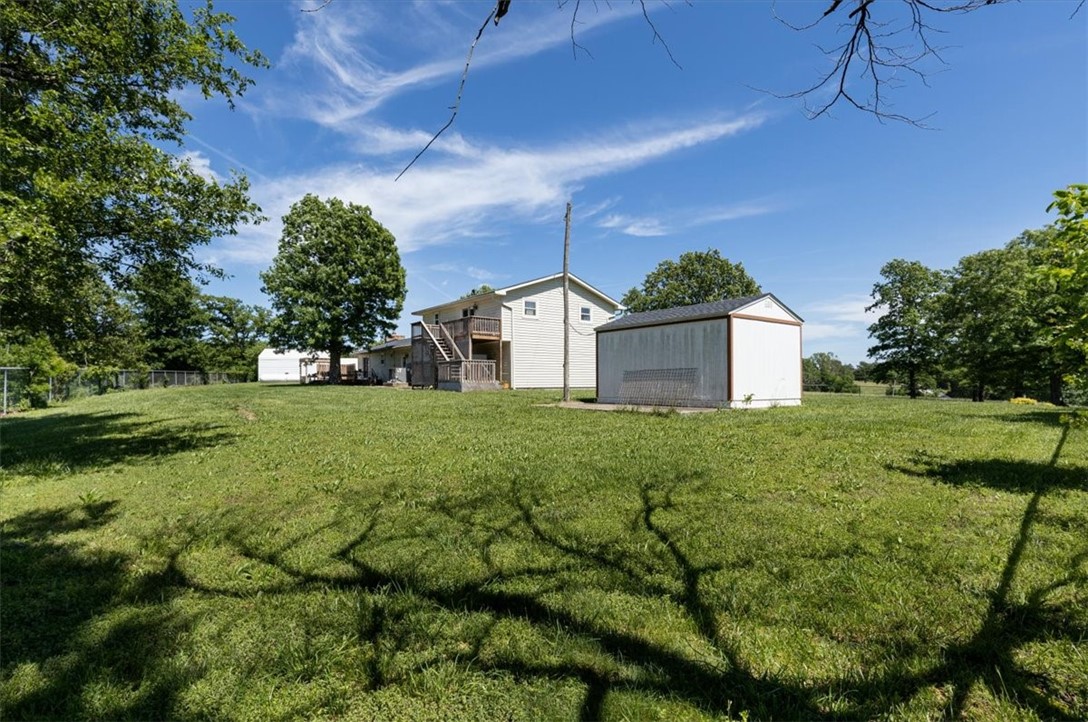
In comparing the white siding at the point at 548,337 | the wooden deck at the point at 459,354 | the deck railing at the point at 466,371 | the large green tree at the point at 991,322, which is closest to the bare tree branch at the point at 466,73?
the wooden deck at the point at 459,354

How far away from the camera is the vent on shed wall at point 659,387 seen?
13.4 meters

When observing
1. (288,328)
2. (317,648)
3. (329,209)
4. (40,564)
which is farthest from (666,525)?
(329,209)

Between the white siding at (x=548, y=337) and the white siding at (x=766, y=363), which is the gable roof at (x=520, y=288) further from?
the white siding at (x=766, y=363)

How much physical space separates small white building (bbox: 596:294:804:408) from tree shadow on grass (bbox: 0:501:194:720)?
1198 cm

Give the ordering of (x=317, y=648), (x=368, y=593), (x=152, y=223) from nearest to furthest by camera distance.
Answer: (x=317, y=648)
(x=368, y=593)
(x=152, y=223)

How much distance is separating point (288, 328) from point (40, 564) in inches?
1142

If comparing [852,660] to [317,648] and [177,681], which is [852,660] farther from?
[177,681]

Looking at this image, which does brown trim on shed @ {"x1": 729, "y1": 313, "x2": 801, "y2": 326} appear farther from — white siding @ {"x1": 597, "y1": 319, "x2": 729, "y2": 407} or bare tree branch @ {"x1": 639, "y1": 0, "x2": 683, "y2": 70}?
bare tree branch @ {"x1": 639, "y1": 0, "x2": 683, "y2": 70}

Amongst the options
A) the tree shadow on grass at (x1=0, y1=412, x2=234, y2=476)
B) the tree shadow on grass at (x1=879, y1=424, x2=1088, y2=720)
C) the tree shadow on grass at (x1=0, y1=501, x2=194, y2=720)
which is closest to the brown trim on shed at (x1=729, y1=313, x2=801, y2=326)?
the tree shadow on grass at (x1=879, y1=424, x2=1088, y2=720)

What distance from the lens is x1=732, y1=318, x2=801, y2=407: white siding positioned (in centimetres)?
1254

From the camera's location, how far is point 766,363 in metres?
13.2

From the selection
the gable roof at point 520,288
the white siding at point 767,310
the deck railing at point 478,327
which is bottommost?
the white siding at point 767,310

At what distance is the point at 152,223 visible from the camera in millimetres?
7188

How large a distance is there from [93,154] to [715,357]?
1268cm
